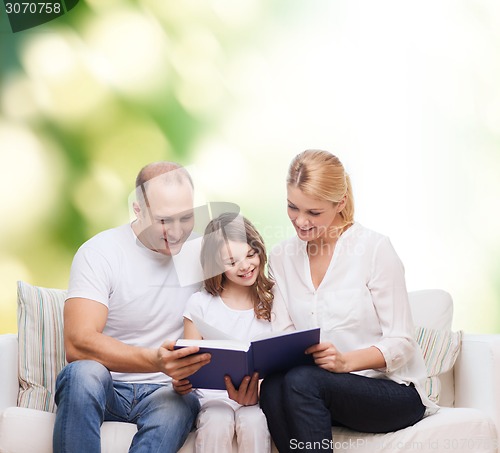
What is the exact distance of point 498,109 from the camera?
3.53m

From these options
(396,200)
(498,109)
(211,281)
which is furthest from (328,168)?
(498,109)

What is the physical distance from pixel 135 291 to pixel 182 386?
380mm

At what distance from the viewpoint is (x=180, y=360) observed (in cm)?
188

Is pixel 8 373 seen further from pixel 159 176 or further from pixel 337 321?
pixel 337 321

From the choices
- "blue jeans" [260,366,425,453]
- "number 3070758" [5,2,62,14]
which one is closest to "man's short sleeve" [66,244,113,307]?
"blue jeans" [260,366,425,453]

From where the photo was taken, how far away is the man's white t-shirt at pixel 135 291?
7.44 ft

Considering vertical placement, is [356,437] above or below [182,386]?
below

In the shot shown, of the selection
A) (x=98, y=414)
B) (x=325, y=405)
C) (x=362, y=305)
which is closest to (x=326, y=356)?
(x=325, y=405)

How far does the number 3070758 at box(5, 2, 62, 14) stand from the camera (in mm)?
3438

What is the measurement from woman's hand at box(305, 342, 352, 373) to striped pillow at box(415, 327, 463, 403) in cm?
57

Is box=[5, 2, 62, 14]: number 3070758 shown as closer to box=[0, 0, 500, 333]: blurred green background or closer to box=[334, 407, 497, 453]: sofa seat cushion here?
box=[0, 0, 500, 333]: blurred green background

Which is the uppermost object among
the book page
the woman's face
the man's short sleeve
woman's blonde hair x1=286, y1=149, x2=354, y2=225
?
woman's blonde hair x1=286, y1=149, x2=354, y2=225

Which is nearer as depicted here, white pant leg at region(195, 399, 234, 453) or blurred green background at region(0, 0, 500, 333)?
white pant leg at region(195, 399, 234, 453)

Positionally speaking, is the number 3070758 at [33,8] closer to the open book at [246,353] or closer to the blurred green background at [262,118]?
the blurred green background at [262,118]
